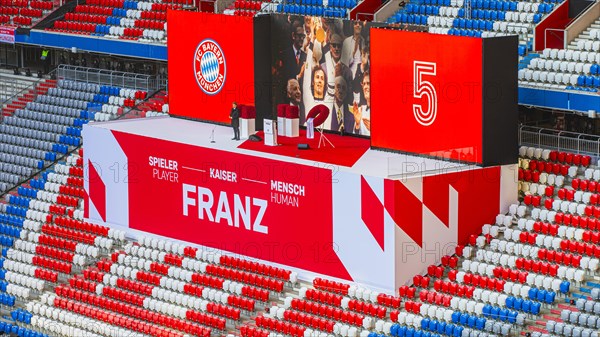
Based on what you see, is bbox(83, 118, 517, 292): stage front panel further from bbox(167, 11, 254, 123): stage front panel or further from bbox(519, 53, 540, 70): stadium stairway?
bbox(519, 53, 540, 70): stadium stairway

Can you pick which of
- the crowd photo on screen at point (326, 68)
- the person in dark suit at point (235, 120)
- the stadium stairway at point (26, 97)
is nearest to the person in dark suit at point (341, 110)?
the crowd photo on screen at point (326, 68)

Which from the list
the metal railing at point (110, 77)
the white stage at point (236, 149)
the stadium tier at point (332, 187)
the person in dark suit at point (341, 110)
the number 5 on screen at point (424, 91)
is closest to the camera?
the stadium tier at point (332, 187)

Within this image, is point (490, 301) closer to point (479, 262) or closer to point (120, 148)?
point (479, 262)

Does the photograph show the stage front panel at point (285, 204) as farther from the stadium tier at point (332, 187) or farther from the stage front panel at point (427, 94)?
the stage front panel at point (427, 94)

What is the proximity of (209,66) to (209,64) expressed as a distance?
52 millimetres

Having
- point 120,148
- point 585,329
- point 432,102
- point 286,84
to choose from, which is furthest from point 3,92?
point 585,329

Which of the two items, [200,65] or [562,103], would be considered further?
[200,65]

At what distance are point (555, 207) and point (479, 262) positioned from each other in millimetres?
1741

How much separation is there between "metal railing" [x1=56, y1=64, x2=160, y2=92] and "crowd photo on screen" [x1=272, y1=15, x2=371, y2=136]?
6903mm

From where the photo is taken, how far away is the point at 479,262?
30.6 meters

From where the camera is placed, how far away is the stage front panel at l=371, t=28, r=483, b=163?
3067 centimetres

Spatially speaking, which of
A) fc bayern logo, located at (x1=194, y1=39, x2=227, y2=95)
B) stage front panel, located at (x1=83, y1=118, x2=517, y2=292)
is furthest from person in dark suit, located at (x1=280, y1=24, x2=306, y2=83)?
stage front panel, located at (x1=83, y1=118, x2=517, y2=292)

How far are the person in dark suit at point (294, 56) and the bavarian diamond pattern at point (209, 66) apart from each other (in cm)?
199

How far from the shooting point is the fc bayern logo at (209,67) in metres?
36.1
